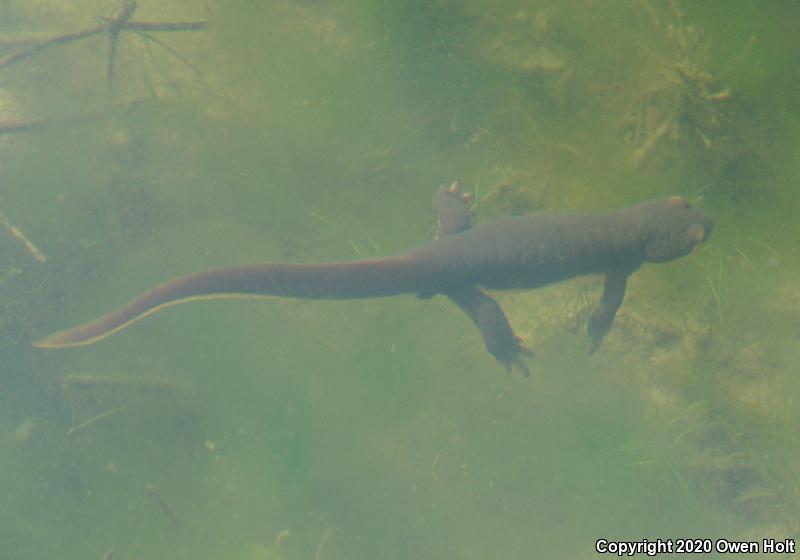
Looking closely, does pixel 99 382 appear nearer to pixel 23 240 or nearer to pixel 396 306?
pixel 23 240

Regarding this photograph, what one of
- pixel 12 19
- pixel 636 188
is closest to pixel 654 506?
pixel 636 188

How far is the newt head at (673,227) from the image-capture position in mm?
4660

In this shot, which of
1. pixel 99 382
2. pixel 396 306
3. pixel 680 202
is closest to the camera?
pixel 680 202

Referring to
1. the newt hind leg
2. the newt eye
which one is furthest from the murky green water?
the newt eye

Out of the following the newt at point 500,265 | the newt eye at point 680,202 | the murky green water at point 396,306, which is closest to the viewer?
A: the newt at point 500,265

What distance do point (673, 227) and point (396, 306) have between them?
2774 mm

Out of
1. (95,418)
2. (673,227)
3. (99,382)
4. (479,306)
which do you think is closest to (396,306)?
(479,306)

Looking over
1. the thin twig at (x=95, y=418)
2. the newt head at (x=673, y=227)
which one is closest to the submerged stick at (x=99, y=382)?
the thin twig at (x=95, y=418)

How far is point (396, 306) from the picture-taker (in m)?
5.48

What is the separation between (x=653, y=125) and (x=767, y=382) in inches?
108

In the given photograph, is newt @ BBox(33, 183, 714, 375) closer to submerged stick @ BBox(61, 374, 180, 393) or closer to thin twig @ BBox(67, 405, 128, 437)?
submerged stick @ BBox(61, 374, 180, 393)

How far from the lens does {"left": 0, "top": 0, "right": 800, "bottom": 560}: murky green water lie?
497 centimetres

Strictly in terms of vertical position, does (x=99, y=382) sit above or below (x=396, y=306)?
below

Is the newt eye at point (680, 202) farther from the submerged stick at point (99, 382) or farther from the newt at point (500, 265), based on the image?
the submerged stick at point (99, 382)
